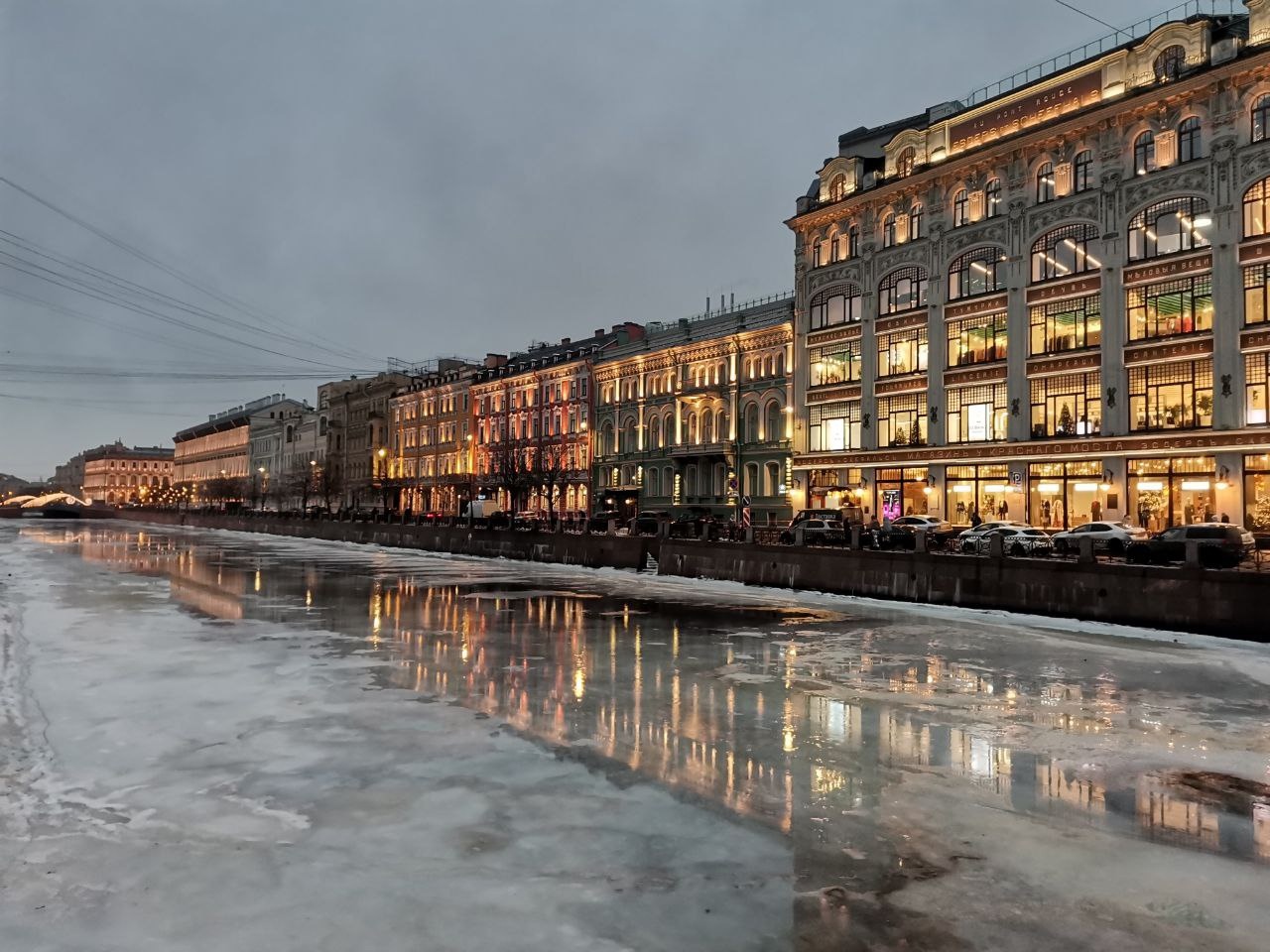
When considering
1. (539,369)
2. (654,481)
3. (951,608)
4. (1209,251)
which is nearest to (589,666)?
(951,608)

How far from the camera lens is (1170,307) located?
3812cm

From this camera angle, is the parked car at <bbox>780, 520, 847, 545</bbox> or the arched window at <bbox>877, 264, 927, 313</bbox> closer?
the parked car at <bbox>780, 520, 847, 545</bbox>

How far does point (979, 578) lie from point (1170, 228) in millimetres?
21883

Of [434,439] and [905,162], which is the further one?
[434,439]

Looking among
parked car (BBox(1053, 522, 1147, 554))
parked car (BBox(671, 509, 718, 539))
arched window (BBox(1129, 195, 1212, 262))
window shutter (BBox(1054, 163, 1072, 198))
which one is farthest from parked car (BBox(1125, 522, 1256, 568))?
window shutter (BBox(1054, 163, 1072, 198))

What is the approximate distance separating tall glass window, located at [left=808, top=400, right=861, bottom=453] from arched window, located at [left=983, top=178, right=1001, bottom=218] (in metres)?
12.4

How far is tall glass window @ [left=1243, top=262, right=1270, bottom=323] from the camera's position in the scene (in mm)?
35156

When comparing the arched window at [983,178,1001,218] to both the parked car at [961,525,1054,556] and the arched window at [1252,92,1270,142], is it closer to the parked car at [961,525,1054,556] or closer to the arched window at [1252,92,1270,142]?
the arched window at [1252,92,1270,142]

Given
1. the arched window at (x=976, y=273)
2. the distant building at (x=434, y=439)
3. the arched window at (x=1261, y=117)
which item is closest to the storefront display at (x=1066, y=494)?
the arched window at (x=976, y=273)

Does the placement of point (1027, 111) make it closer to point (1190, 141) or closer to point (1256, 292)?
point (1190, 141)

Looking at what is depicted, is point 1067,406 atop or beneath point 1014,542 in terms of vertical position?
atop

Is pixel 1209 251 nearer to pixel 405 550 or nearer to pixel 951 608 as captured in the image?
pixel 951 608

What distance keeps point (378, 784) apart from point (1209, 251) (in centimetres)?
4019

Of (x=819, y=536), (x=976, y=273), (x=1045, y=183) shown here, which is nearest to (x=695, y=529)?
(x=819, y=536)
